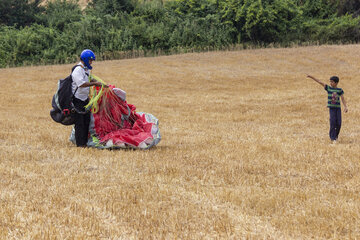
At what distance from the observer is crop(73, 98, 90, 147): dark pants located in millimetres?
8477

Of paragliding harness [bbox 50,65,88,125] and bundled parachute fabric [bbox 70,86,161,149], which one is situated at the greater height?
paragliding harness [bbox 50,65,88,125]

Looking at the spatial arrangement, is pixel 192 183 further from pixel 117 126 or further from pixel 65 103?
pixel 65 103

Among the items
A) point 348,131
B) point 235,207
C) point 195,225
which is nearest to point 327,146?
point 348,131

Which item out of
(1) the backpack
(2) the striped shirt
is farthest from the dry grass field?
(2) the striped shirt

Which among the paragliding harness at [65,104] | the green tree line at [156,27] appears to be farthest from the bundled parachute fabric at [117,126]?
the green tree line at [156,27]

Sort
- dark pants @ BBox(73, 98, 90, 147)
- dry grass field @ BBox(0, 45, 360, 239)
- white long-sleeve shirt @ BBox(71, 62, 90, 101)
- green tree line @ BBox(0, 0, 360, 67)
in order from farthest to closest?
green tree line @ BBox(0, 0, 360, 67)
dark pants @ BBox(73, 98, 90, 147)
white long-sleeve shirt @ BBox(71, 62, 90, 101)
dry grass field @ BBox(0, 45, 360, 239)

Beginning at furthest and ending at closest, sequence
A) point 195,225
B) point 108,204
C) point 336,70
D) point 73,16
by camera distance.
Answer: point 73,16 < point 336,70 < point 108,204 < point 195,225

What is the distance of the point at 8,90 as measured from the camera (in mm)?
24000

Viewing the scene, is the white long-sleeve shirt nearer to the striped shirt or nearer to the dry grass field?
the dry grass field

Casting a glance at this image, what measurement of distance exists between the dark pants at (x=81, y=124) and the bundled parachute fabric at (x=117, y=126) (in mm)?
133

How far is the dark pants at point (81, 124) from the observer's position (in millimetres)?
8477

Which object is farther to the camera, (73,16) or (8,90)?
(73,16)

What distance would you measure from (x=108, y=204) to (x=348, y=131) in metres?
9.28

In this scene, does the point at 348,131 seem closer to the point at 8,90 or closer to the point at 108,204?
the point at 108,204
